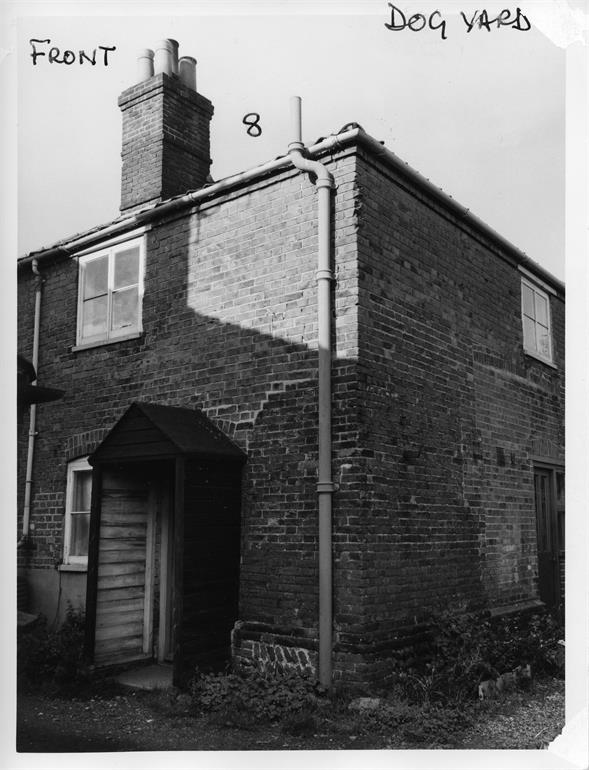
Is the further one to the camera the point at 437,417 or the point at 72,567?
the point at 72,567

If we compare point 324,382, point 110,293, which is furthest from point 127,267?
point 324,382

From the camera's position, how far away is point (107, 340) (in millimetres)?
9883

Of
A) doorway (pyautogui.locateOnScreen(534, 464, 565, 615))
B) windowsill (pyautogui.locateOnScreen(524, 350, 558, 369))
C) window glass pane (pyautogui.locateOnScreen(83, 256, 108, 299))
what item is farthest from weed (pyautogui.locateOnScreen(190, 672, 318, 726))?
windowsill (pyautogui.locateOnScreen(524, 350, 558, 369))

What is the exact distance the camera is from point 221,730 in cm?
662

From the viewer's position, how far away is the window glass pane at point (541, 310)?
11602mm

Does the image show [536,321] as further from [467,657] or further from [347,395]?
[467,657]

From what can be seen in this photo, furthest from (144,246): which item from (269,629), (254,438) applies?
(269,629)


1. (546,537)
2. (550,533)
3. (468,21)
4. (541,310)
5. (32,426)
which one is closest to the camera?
(468,21)

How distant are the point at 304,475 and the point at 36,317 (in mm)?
5270

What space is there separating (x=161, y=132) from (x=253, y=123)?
3380mm

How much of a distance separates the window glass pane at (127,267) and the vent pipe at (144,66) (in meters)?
2.90

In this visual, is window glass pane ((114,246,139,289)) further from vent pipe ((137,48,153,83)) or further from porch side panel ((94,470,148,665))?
vent pipe ((137,48,153,83))

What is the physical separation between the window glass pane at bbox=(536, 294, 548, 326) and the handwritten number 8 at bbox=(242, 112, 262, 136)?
565 centimetres

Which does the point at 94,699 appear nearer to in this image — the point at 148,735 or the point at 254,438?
the point at 148,735
